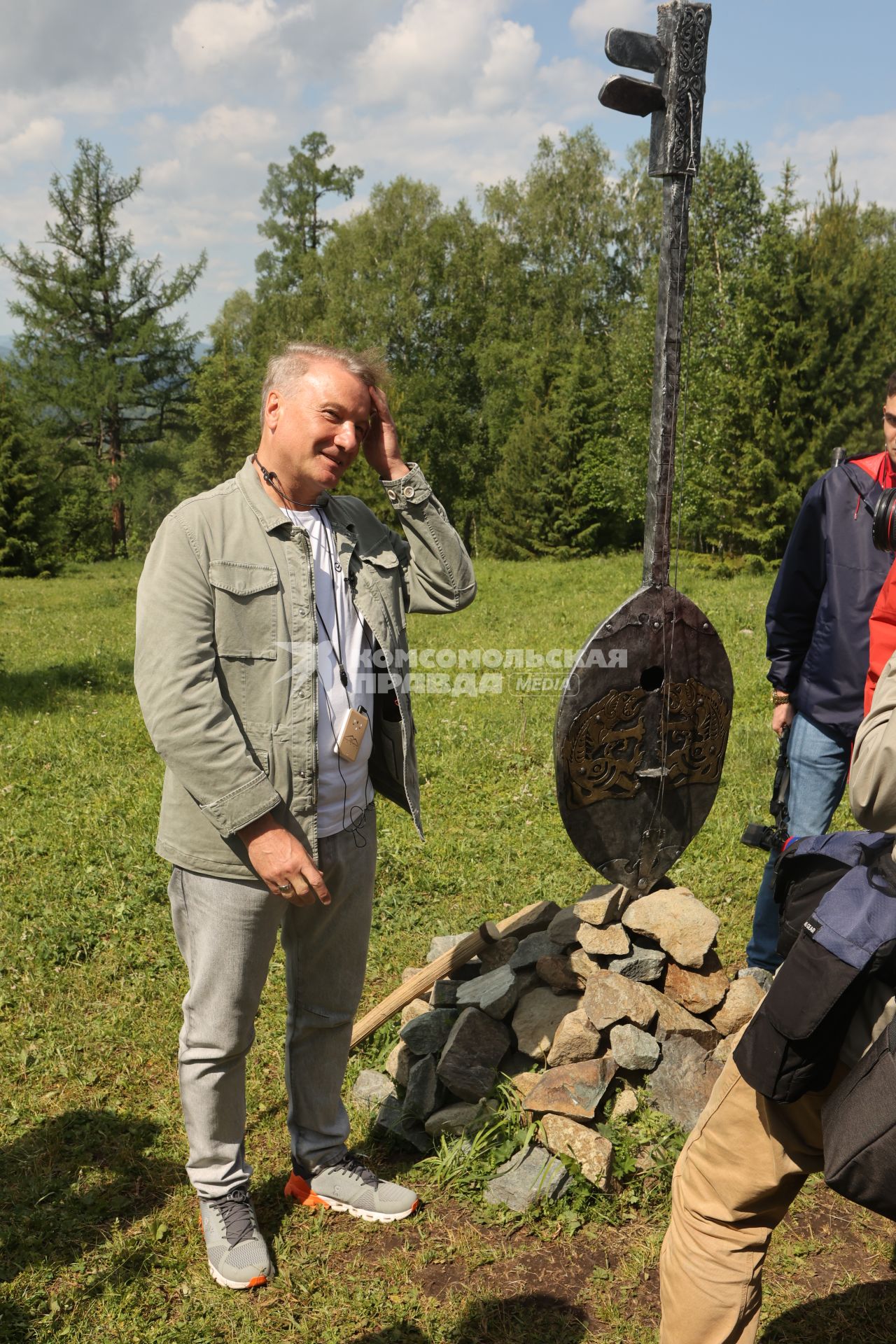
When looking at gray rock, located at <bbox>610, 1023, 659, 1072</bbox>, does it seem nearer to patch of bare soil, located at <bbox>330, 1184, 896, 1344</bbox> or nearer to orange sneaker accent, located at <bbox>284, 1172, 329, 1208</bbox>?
patch of bare soil, located at <bbox>330, 1184, 896, 1344</bbox>

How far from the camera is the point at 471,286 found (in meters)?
36.1

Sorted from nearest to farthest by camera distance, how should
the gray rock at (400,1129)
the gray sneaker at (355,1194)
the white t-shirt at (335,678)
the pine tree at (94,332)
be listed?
the white t-shirt at (335,678)
the gray sneaker at (355,1194)
the gray rock at (400,1129)
the pine tree at (94,332)

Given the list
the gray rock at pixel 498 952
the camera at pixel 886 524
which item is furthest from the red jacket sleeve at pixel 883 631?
the gray rock at pixel 498 952

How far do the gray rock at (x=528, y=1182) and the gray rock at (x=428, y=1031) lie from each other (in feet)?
1.86

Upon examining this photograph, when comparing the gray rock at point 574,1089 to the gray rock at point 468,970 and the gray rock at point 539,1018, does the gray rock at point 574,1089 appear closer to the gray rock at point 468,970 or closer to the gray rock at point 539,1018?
the gray rock at point 539,1018

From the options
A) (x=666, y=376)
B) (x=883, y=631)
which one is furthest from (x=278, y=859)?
(x=666, y=376)

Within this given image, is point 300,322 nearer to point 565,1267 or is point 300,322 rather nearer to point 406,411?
point 406,411

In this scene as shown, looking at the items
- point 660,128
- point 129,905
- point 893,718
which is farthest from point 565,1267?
point 660,128

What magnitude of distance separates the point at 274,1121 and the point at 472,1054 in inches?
29.3

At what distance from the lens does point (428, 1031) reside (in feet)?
12.3

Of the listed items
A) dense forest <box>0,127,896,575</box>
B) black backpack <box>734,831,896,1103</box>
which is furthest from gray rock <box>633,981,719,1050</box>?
dense forest <box>0,127,896,575</box>

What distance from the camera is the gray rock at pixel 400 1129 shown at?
134 inches

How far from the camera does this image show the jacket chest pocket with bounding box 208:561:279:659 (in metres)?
2.56

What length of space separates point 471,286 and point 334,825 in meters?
36.2
